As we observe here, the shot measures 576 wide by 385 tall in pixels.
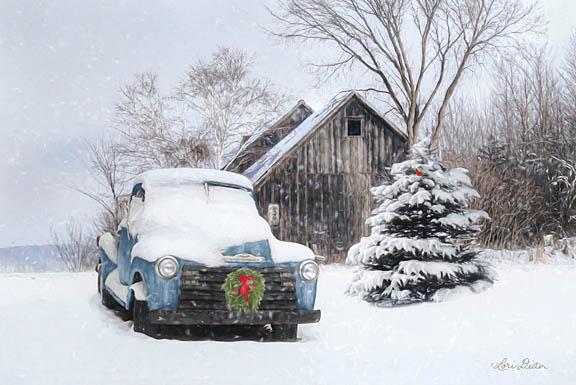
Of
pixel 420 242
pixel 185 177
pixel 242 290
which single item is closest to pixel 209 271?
pixel 242 290

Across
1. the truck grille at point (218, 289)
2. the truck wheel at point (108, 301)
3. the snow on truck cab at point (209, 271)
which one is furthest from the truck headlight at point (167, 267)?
the truck wheel at point (108, 301)

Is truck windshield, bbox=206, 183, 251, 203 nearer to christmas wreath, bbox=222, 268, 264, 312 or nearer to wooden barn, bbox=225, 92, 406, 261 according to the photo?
christmas wreath, bbox=222, 268, 264, 312

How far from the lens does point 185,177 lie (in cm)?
920

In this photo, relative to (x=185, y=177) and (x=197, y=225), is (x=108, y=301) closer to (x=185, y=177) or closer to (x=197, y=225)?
(x=185, y=177)

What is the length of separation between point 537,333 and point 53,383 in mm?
5504

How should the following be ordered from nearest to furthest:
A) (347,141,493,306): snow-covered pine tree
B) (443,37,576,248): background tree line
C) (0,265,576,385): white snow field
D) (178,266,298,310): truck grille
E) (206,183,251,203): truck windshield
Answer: (0,265,576,385): white snow field < (178,266,298,310): truck grille < (206,183,251,203): truck windshield < (347,141,493,306): snow-covered pine tree < (443,37,576,248): background tree line

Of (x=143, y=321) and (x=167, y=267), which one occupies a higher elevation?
(x=167, y=267)

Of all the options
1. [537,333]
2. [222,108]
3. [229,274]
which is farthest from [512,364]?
[222,108]

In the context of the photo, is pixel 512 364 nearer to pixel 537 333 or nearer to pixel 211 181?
pixel 537 333

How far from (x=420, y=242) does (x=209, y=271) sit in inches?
166

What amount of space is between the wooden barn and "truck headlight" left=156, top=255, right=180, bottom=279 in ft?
53.4

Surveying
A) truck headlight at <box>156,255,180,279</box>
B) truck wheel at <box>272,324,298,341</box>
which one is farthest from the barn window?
truck headlight at <box>156,255,180,279</box>

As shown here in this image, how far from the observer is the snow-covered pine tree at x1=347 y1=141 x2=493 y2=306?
35.2ft
